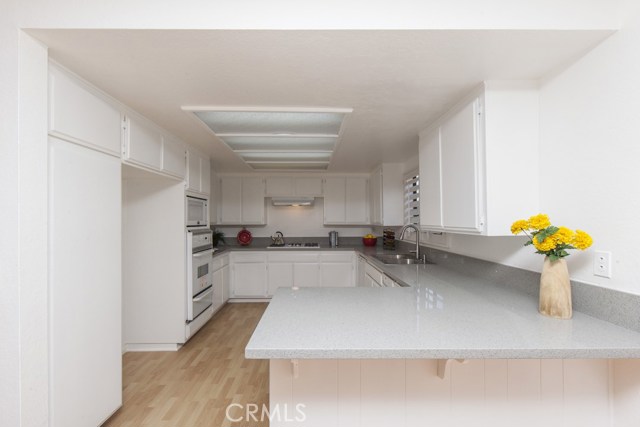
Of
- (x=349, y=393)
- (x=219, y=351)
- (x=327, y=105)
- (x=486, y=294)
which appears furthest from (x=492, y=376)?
(x=219, y=351)

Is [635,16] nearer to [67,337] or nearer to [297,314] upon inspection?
[297,314]

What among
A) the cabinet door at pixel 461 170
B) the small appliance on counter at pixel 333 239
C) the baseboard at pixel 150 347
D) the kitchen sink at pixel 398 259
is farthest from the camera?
the small appliance on counter at pixel 333 239

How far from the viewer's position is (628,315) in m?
1.21

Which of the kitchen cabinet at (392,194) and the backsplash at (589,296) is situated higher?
the kitchen cabinet at (392,194)

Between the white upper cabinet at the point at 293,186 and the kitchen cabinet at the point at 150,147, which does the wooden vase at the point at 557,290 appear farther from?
the white upper cabinet at the point at 293,186

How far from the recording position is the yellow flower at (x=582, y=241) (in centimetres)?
125

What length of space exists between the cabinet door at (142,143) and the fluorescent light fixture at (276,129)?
43cm

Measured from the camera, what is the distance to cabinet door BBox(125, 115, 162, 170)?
6.96ft

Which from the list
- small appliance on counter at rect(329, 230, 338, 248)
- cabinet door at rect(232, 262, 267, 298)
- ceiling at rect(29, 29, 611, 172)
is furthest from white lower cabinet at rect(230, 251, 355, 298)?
ceiling at rect(29, 29, 611, 172)

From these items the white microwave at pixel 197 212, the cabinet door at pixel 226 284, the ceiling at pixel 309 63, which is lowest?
the cabinet door at pixel 226 284

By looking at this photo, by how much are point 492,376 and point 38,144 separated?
2303 mm

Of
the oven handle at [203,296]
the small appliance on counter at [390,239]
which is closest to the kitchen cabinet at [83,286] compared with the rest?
the oven handle at [203,296]

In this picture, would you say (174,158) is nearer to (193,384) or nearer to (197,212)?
(197,212)

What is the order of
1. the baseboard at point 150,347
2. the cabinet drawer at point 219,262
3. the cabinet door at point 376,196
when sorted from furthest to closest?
the cabinet door at point 376,196
the cabinet drawer at point 219,262
the baseboard at point 150,347
